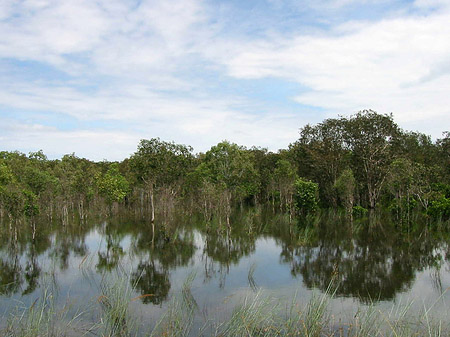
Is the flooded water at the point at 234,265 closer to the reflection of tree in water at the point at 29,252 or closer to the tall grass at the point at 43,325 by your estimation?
the reflection of tree in water at the point at 29,252

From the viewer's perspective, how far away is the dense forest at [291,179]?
96.8 ft

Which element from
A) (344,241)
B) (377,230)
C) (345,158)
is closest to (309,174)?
(345,158)

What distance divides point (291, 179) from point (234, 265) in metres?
26.6

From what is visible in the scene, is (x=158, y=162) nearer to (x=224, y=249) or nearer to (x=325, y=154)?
(x=224, y=249)

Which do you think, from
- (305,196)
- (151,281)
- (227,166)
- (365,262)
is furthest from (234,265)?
(227,166)

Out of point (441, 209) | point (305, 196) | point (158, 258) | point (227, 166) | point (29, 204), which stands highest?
point (227, 166)

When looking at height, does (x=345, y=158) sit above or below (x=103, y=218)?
above

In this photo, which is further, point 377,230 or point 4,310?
point 377,230

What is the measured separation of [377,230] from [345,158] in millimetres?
18497

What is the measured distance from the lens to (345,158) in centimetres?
4262

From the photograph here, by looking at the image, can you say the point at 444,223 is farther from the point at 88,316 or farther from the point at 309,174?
the point at 88,316

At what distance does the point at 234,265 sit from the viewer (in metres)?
16.6

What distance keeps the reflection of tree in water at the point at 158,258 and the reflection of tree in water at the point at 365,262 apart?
205 inches

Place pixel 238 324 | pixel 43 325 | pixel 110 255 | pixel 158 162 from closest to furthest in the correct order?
pixel 238 324, pixel 43 325, pixel 110 255, pixel 158 162
